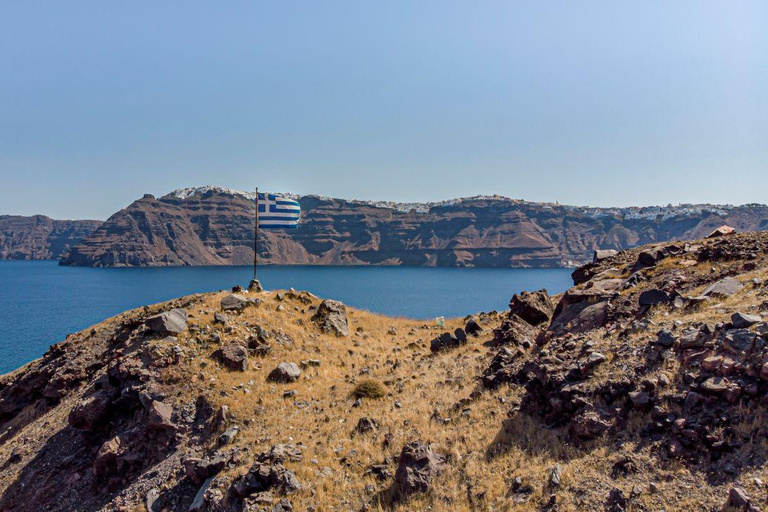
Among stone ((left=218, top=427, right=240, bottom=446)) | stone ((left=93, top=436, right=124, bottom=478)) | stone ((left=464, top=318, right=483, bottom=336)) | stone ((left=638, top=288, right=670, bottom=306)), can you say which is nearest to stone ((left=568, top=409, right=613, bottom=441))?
stone ((left=638, top=288, right=670, bottom=306))

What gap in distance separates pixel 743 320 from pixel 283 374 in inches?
726

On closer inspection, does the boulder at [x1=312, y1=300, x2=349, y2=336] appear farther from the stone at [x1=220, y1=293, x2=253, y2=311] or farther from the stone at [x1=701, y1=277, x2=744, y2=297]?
the stone at [x1=701, y1=277, x2=744, y2=297]

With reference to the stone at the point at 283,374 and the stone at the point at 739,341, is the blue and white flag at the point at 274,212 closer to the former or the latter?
the stone at the point at 283,374

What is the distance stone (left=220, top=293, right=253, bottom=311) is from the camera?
26.8 metres

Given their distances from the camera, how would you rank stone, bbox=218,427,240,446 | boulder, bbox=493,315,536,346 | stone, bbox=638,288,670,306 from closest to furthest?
stone, bbox=218,427,240,446 < stone, bbox=638,288,670,306 < boulder, bbox=493,315,536,346

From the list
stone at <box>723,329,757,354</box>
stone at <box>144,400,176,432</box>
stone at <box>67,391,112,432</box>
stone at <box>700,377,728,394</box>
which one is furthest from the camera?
stone at <box>67,391,112,432</box>

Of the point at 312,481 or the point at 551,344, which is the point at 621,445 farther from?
the point at 312,481

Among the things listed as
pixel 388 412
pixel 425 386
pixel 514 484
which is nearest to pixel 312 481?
pixel 388 412

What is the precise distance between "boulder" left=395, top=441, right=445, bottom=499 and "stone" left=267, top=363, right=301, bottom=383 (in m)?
9.87

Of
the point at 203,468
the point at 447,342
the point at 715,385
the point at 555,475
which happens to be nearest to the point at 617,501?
the point at 555,475

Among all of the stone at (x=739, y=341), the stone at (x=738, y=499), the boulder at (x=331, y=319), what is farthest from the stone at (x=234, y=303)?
the stone at (x=738, y=499)

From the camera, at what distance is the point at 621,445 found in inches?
432

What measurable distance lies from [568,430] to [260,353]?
1665 cm

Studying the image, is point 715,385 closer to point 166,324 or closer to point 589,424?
point 589,424
